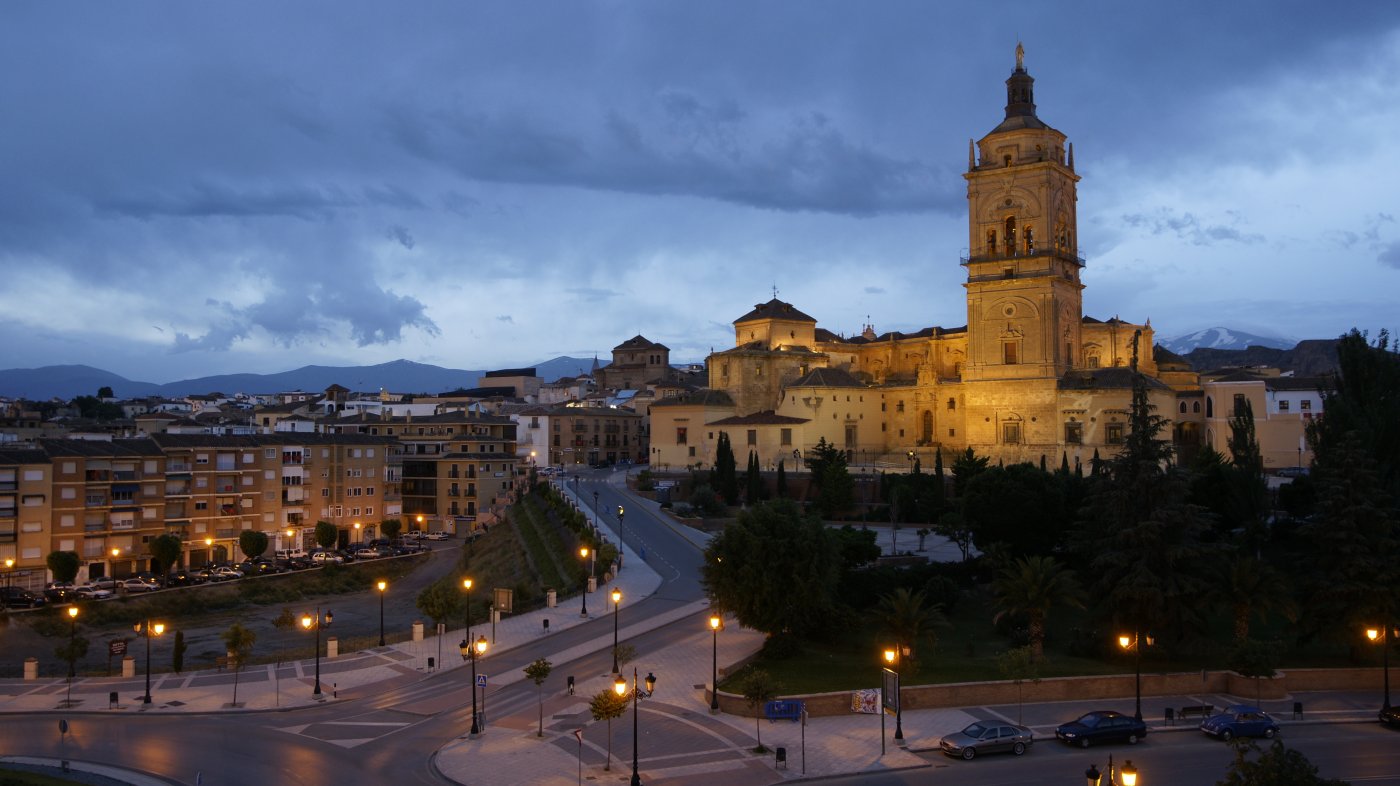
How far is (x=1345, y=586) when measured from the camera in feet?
87.4

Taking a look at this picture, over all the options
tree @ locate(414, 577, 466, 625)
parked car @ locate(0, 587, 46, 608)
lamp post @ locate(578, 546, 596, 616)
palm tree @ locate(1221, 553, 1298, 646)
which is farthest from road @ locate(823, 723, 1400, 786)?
parked car @ locate(0, 587, 46, 608)

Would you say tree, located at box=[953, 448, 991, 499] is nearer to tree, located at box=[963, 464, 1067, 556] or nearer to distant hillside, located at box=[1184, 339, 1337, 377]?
tree, located at box=[963, 464, 1067, 556]

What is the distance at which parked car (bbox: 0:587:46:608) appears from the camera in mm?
42406

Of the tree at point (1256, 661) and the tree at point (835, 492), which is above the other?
the tree at point (835, 492)

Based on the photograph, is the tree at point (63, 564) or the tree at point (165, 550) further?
the tree at point (165, 550)

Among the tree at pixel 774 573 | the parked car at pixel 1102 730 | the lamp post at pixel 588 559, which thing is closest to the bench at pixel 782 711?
the tree at pixel 774 573

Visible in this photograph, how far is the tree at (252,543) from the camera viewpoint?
Result: 177 ft

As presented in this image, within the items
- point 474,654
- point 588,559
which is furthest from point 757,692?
point 588,559

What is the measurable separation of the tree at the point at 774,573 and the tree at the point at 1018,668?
5.14 m

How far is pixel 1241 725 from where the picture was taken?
71.1 ft

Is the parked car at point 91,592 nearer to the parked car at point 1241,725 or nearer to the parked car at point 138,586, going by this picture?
the parked car at point 138,586

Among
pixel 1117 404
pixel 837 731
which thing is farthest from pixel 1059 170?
pixel 837 731

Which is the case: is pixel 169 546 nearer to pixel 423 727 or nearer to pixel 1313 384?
pixel 423 727

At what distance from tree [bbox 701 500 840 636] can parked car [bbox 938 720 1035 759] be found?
24.1ft
